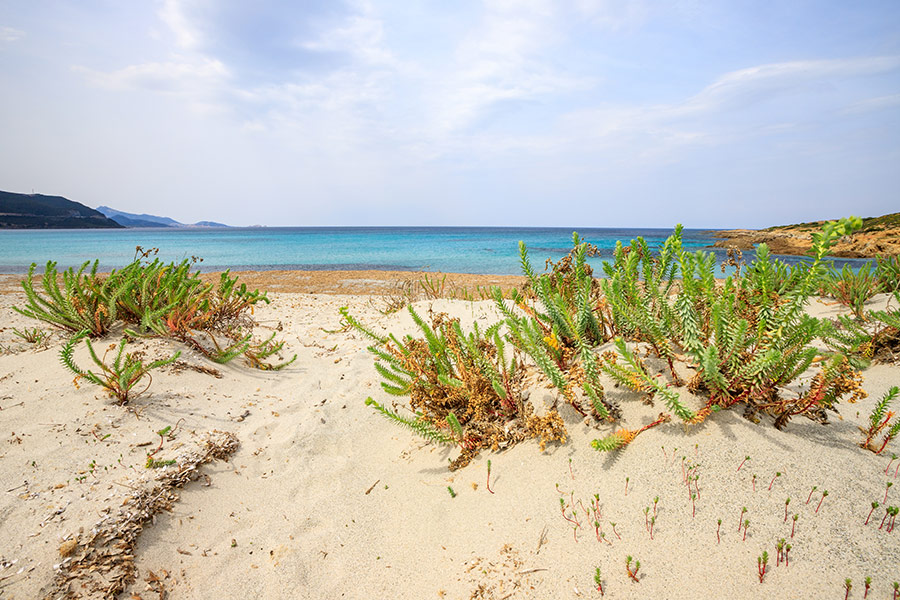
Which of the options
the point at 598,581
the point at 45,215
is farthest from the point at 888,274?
the point at 45,215

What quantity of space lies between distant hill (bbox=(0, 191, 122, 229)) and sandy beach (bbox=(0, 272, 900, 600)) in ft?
355

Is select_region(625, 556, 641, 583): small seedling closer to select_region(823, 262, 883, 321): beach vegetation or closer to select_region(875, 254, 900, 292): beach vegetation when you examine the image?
select_region(823, 262, 883, 321): beach vegetation

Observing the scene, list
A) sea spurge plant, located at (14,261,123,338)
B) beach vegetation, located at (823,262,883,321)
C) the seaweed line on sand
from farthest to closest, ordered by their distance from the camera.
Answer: beach vegetation, located at (823,262,883,321) → sea spurge plant, located at (14,261,123,338) → the seaweed line on sand

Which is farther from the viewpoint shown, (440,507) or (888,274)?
(888,274)

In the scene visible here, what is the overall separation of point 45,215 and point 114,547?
398 feet

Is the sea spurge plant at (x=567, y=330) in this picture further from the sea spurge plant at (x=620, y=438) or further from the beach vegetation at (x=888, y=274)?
the beach vegetation at (x=888, y=274)

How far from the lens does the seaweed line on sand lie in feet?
5.45

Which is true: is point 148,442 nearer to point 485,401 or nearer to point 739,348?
point 485,401

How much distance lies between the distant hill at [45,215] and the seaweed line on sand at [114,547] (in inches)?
4276

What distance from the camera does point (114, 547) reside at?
184 centimetres

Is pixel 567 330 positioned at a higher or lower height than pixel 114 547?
higher

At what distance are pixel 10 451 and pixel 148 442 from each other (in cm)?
65

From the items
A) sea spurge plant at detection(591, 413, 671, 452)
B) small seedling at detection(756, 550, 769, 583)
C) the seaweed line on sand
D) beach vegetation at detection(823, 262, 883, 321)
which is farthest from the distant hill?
beach vegetation at detection(823, 262, 883, 321)

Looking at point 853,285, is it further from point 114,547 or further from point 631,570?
point 114,547
